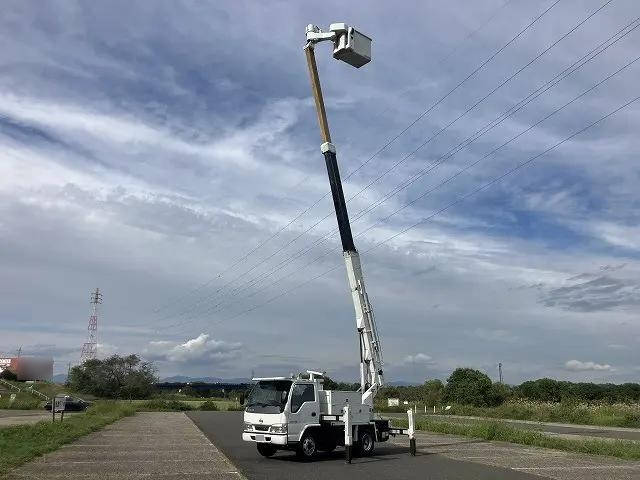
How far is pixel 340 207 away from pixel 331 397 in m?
6.37

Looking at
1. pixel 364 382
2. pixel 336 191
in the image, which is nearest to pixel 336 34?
pixel 336 191

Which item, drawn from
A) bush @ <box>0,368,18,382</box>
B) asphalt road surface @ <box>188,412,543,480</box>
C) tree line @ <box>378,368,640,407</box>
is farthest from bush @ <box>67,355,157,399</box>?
asphalt road surface @ <box>188,412,543,480</box>

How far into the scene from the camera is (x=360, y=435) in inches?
757

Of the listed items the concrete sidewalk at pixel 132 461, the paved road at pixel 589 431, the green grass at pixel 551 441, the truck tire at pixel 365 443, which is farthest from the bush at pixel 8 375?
the truck tire at pixel 365 443

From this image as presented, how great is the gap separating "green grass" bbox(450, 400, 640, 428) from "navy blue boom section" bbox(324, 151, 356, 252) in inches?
1182

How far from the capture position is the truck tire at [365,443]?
1912cm

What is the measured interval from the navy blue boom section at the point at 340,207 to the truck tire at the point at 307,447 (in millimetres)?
6350

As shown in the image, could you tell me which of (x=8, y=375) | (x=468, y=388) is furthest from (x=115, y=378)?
(x=468, y=388)

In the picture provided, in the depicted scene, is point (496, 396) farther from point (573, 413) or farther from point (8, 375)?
point (8, 375)

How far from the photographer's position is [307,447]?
17.8 m

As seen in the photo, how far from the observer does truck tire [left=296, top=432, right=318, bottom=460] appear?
1766 centimetres

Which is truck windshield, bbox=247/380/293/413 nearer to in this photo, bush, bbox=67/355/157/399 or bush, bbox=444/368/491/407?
bush, bbox=444/368/491/407

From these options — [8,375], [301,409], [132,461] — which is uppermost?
[8,375]

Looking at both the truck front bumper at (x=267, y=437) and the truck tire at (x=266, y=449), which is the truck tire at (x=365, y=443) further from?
the truck front bumper at (x=267, y=437)
